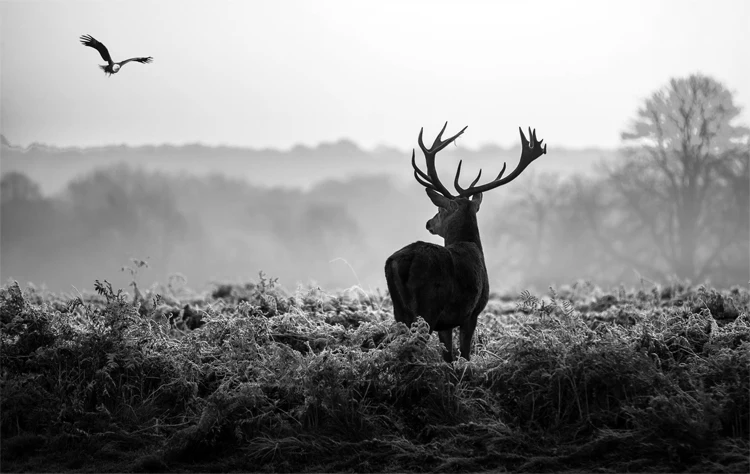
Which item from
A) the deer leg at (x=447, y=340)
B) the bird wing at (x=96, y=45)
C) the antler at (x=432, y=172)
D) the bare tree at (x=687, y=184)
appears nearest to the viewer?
the deer leg at (x=447, y=340)

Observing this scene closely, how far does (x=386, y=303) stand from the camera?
13.7m

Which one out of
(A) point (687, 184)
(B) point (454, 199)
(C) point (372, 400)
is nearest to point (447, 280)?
(C) point (372, 400)

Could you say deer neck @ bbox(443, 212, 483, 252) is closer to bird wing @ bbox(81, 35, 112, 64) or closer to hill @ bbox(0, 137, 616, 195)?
bird wing @ bbox(81, 35, 112, 64)

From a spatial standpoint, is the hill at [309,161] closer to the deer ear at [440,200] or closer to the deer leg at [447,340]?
the deer ear at [440,200]

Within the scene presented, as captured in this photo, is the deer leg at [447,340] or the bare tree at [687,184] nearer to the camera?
the deer leg at [447,340]

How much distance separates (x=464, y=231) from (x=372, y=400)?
2834 mm

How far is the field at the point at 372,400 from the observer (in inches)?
292

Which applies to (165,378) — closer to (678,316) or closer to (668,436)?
(668,436)

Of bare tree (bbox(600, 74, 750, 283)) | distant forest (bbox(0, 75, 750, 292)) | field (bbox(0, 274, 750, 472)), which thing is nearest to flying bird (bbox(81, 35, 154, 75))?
field (bbox(0, 274, 750, 472))

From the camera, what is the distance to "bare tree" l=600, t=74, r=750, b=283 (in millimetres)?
34812

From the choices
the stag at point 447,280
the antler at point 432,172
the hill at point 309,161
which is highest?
the hill at point 309,161

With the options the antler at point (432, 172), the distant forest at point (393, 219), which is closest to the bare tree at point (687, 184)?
the distant forest at point (393, 219)

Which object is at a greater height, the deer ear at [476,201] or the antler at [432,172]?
the antler at [432,172]

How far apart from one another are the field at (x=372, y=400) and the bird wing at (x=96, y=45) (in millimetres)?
3805
